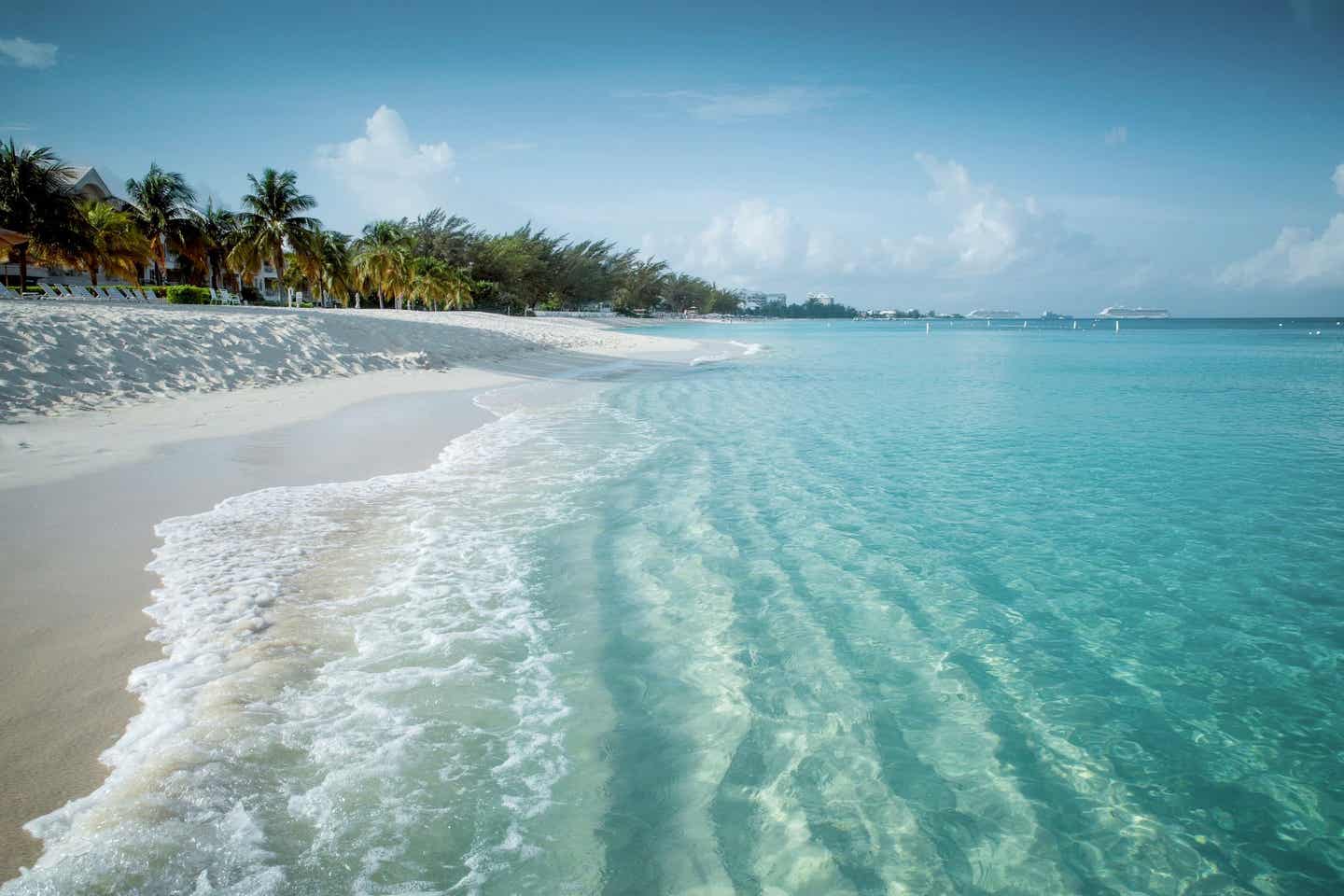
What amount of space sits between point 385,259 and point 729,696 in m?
54.7

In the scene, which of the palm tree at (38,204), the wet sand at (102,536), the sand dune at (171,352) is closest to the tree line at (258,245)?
the palm tree at (38,204)

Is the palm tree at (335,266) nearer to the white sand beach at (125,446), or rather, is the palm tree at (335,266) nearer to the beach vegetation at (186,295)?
the beach vegetation at (186,295)

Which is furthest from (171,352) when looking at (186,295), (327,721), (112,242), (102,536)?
(112,242)

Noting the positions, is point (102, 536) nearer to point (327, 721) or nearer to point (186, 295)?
point (327, 721)

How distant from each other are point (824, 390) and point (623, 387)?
255 inches

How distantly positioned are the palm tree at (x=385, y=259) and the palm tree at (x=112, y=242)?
13.9 metres

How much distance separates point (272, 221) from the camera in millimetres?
42906

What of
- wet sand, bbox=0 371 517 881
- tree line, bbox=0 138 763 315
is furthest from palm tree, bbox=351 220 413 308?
wet sand, bbox=0 371 517 881

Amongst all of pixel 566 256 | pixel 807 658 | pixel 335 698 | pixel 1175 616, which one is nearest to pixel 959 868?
pixel 807 658

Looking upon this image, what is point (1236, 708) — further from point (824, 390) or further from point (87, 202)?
point (87, 202)

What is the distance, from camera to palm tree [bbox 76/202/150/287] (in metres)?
37.0

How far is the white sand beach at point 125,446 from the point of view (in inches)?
139

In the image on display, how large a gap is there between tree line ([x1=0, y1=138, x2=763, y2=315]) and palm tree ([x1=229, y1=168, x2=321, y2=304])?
6 cm

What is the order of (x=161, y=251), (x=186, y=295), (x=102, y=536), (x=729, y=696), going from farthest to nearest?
(x=161, y=251)
(x=186, y=295)
(x=102, y=536)
(x=729, y=696)
